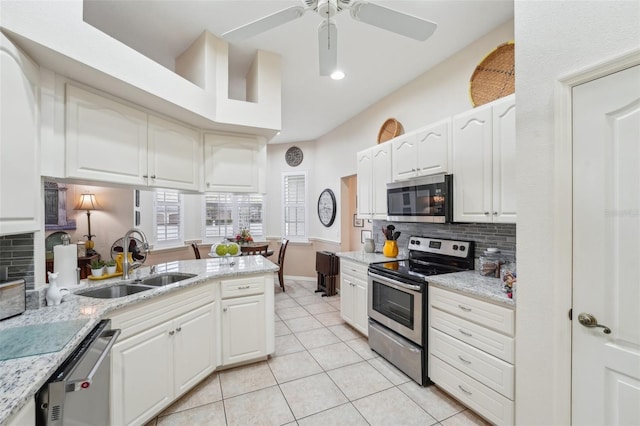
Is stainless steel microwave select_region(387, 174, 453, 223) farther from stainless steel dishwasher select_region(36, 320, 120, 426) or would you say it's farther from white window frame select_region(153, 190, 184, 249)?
white window frame select_region(153, 190, 184, 249)

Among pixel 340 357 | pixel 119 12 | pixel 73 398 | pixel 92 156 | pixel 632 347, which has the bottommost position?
pixel 340 357

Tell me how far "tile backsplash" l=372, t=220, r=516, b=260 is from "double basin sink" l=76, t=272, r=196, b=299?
2.41 metres

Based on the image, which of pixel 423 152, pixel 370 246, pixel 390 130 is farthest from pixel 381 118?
pixel 370 246

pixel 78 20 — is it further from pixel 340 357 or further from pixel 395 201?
pixel 340 357

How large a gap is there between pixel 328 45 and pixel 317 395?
259cm

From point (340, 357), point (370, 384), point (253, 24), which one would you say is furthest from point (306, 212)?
point (253, 24)

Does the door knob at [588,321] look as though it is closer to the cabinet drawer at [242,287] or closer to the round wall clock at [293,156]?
the cabinet drawer at [242,287]

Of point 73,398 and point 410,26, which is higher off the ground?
point 410,26

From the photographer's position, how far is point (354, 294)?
329cm

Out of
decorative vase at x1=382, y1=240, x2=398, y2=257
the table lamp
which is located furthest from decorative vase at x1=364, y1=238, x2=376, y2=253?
the table lamp

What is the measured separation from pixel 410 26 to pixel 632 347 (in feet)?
6.34

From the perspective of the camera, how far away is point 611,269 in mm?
1261

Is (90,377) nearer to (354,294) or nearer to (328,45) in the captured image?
(328,45)

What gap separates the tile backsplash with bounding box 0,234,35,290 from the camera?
5.23 feet
